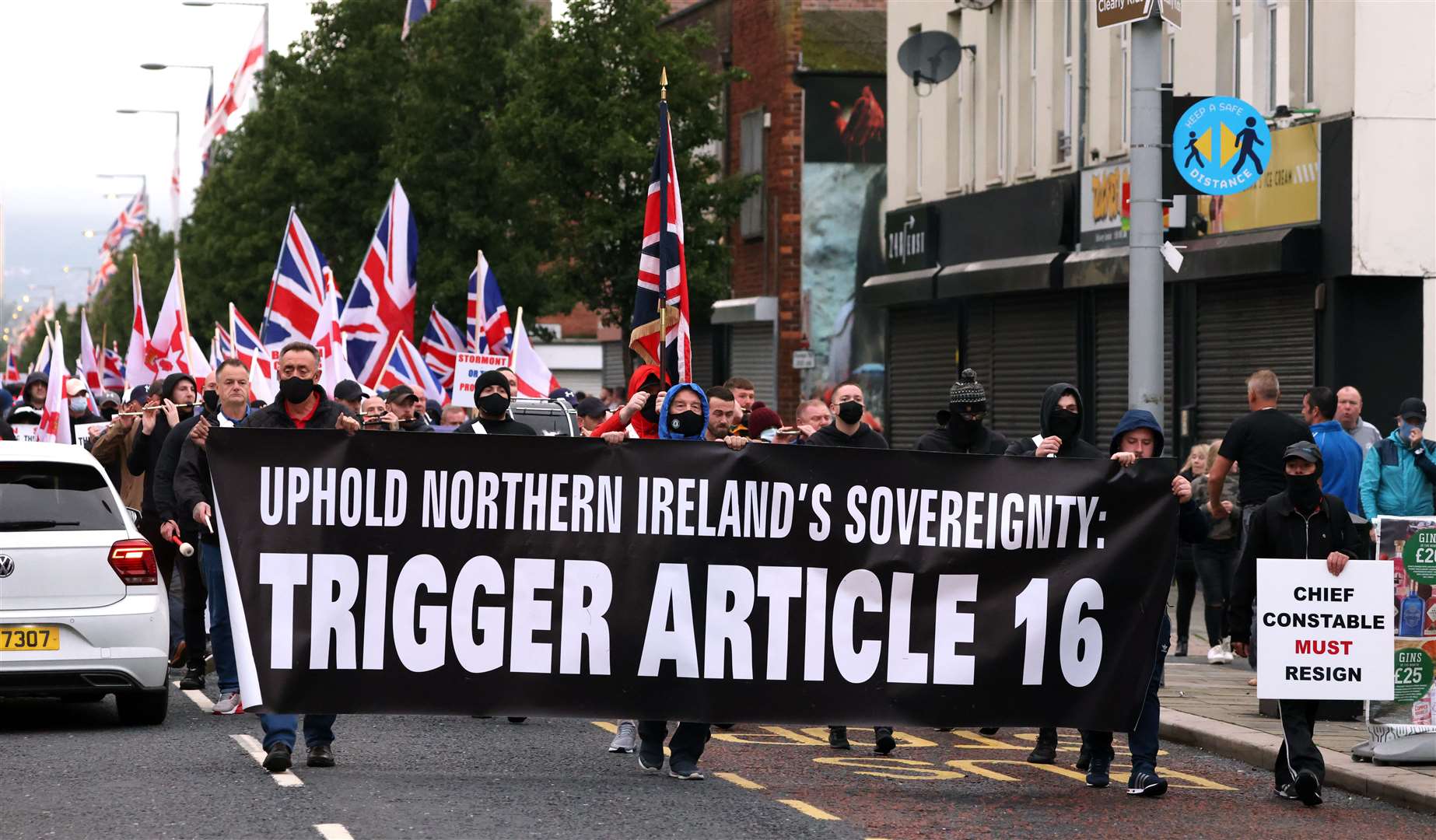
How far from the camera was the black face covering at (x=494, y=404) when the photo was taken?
12.6 meters

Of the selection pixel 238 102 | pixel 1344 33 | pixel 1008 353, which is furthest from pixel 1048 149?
pixel 238 102

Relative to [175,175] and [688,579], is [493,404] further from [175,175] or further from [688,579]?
[175,175]

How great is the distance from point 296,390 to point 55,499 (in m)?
2.14

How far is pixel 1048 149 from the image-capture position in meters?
27.1

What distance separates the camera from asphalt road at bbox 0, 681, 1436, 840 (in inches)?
362

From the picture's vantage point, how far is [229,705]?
42.4ft

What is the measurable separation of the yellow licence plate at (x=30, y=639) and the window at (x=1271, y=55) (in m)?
13.4

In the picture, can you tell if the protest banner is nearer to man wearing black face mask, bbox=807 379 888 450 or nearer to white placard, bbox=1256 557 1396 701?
man wearing black face mask, bbox=807 379 888 450

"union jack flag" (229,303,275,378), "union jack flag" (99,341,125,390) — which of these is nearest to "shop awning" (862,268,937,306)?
"union jack flag" (229,303,275,378)

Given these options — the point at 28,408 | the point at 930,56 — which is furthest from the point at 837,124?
the point at 28,408

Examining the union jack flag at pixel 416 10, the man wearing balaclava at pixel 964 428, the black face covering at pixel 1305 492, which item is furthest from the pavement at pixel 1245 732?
the union jack flag at pixel 416 10

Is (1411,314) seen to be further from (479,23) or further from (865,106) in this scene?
(479,23)

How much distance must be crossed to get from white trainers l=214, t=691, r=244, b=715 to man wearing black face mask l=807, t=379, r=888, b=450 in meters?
3.55

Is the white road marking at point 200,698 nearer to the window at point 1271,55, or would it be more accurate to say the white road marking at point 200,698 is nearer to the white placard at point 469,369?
the white placard at point 469,369
